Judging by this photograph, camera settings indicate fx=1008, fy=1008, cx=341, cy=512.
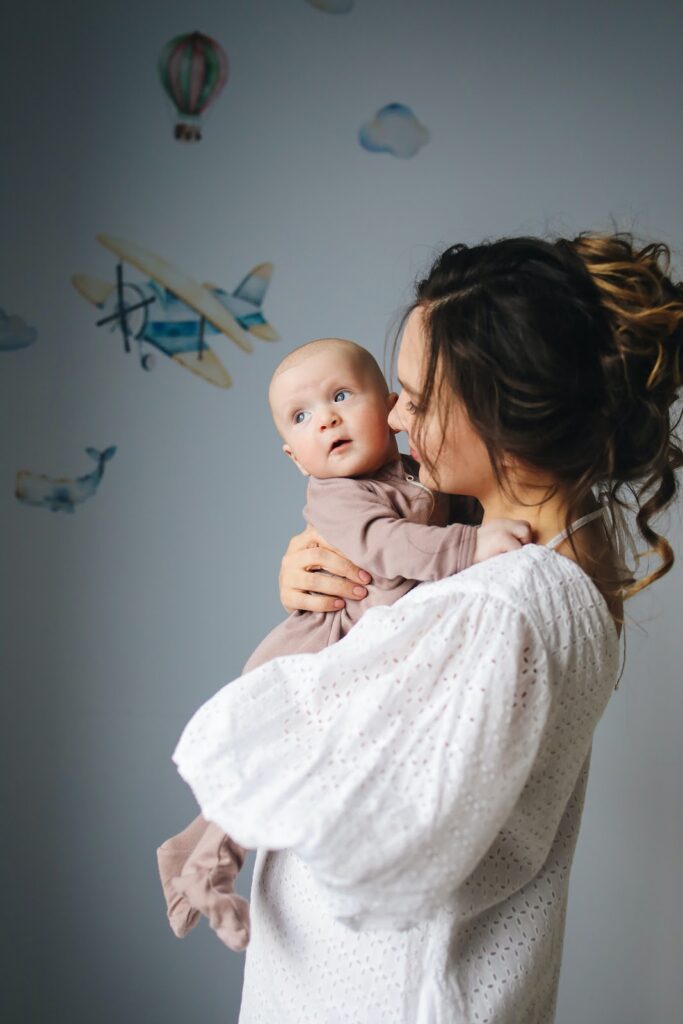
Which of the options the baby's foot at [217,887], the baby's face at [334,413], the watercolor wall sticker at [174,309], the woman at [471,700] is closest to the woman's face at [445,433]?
the woman at [471,700]

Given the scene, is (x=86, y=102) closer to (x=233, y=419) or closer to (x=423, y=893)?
(x=233, y=419)

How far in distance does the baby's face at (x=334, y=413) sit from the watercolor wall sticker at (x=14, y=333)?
109 cm

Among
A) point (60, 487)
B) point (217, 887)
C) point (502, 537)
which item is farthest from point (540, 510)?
point (60, 487)

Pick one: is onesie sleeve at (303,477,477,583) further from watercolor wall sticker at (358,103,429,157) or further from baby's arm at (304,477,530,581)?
watercolor wall sticker at (358,103,429,157)

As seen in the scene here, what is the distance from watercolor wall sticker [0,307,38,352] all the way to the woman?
4.48ft

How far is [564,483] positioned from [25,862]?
183 centimetres

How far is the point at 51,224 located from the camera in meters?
2.28

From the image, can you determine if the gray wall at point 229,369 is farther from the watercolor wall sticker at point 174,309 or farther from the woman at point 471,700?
the woman at point 471,700

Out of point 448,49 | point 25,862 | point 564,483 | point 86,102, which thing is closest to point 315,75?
point 448,49

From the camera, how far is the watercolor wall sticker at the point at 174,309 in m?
2.32

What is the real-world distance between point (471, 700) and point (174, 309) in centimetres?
166

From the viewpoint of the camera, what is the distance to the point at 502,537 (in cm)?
110

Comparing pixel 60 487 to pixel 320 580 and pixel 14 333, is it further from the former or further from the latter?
pixel 320 580

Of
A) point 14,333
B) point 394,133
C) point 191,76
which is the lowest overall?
point 14,333
